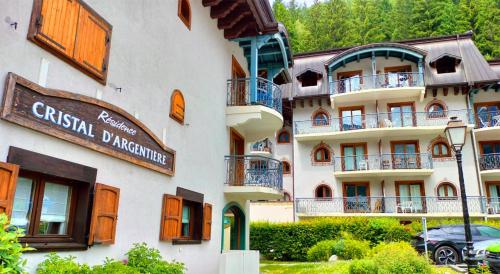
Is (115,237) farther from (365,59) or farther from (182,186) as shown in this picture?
Result: (365,59)

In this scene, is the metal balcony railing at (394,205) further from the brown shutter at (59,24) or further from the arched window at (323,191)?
the brown shutter at (59,24)

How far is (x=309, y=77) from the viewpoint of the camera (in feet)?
93.8

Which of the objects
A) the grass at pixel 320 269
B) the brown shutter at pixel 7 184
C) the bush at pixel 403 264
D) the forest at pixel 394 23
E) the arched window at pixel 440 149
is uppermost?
the forest at pixel 394 23

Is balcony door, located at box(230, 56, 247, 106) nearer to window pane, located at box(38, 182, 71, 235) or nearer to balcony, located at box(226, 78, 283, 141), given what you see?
balcony, located at box(226, 78, 283, 141)

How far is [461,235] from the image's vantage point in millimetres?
15086

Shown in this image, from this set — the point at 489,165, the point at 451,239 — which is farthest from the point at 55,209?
the point at 489,165

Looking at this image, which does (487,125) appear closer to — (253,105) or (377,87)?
(377,87)

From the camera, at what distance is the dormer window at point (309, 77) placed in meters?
28.1

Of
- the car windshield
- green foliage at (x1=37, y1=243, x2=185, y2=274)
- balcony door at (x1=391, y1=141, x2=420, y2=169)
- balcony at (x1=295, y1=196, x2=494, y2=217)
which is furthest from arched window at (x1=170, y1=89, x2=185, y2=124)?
balcony door at (x1=391, y1=141, x2=420, y2=169)

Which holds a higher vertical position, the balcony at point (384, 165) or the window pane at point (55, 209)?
the balcony at point (384, 165)

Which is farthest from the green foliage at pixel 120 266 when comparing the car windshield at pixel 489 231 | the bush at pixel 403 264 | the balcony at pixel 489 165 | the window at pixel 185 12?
the balcony at pixel 489 165

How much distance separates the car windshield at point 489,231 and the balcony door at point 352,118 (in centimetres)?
1177

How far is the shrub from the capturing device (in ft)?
62.0

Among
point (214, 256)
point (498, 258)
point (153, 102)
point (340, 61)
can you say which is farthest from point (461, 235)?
point (340, 61)
